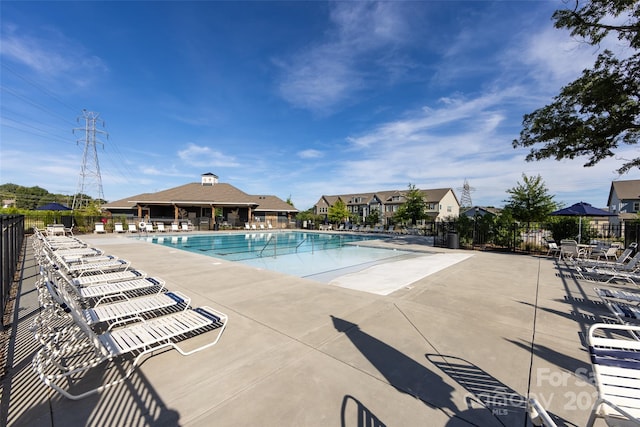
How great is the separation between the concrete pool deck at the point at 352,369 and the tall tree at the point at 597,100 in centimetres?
971

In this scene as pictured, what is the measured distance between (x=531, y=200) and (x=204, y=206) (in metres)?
29.6

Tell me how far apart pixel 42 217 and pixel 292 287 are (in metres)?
25.0

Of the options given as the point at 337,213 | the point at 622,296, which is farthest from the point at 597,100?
the point at 337,213


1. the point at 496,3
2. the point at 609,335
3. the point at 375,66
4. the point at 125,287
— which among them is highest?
the point at 375,66

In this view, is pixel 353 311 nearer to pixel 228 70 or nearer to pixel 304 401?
pixel 304 401

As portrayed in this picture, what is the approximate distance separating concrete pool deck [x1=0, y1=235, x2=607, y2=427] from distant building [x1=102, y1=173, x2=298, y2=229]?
76.7 ft

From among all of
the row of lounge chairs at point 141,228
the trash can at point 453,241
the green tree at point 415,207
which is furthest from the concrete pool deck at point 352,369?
the green tree at point 415,207

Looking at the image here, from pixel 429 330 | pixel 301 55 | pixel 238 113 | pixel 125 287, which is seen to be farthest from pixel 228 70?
pixel 429 330

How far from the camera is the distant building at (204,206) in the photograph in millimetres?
27141

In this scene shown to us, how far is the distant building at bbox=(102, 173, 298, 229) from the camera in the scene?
2714 cm

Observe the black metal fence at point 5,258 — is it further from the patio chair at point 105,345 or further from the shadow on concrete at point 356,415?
the shadow on concrete at point 356,415

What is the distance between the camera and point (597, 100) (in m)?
10.2

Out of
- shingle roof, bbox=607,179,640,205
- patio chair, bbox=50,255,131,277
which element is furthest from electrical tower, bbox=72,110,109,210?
shingle roof, bbox=607,179,640,205

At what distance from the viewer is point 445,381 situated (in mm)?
2562
